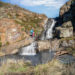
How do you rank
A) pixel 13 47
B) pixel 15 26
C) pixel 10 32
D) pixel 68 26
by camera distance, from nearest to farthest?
1. pixel 13 47
2. pixel 68 26
3. pixel 10 32
4. pixel 15 26

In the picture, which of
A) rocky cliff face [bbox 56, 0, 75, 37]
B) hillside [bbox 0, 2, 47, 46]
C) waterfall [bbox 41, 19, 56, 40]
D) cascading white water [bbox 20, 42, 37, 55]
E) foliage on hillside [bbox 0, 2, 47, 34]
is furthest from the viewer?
foliage on hillside [bbox 0, 2, 47, 34]

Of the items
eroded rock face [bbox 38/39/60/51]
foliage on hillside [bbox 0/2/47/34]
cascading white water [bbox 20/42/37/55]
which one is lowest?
cascading white water [bbox 20/42/37/55]

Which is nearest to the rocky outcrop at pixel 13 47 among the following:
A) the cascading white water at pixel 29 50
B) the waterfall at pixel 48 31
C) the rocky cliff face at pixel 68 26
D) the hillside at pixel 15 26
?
the cascading white water at pixel 29 50

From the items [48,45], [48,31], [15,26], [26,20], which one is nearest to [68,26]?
→ [48,31]

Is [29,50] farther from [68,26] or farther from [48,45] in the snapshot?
[68,26]

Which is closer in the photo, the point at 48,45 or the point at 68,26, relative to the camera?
the point at 48,45

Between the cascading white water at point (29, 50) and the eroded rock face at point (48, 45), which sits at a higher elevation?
the eroded rock face at point (48, 45)

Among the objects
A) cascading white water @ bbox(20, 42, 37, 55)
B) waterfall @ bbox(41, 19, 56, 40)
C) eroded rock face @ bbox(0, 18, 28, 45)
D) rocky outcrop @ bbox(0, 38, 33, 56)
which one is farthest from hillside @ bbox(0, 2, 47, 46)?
cascading white water @ bbox(20, 42, 37, 55)

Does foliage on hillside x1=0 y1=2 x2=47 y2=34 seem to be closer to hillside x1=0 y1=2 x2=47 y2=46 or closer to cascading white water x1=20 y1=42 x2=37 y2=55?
hillside x1=0 y1=2 x2=47 y2=46

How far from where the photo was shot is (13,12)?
45875 millimetres

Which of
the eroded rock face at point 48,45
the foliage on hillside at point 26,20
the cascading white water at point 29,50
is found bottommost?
the cascading white water at point 29,50

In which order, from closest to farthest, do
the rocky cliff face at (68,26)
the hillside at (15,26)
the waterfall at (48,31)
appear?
the rocky cliff face at (68,26) < the hillside at (15,26) < the waterfall at (48,31)

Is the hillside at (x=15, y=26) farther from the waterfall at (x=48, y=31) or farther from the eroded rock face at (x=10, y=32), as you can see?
the waterfall at (x=48, y=31)

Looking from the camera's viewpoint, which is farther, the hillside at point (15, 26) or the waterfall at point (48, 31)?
the waterfall at point (48, 31)
